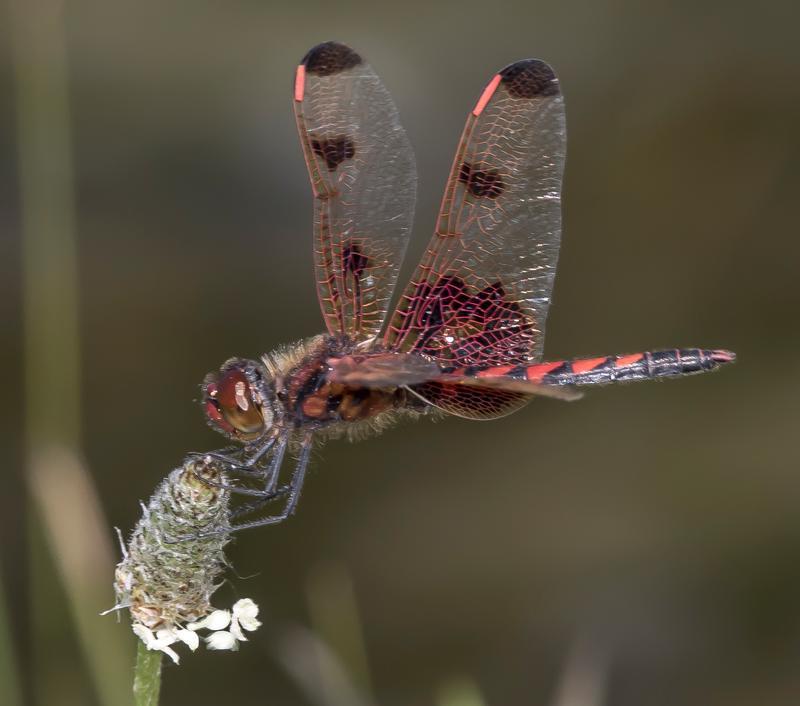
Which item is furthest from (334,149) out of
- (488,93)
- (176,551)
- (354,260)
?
(176,551)

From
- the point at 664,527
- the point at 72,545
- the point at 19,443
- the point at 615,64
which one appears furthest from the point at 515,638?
the point at 615,64

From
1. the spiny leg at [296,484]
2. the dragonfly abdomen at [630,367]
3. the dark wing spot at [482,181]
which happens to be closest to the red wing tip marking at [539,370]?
the dragonfly abdomen at [630,367]

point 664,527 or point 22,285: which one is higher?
point 22,285

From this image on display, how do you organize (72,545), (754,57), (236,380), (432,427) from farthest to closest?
1. (754,57)
2. (432,427)
3. (72,545)
4. (236,380)

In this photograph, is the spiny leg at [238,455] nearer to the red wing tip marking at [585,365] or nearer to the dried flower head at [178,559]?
the dried flower head at [178,559]

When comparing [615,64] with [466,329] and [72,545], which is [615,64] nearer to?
[466,329]

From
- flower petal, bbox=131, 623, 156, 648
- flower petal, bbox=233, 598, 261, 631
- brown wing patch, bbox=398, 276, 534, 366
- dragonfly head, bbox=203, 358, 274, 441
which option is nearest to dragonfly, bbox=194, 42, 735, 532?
brown wing patch, bbox=398, 276, 534, 366
